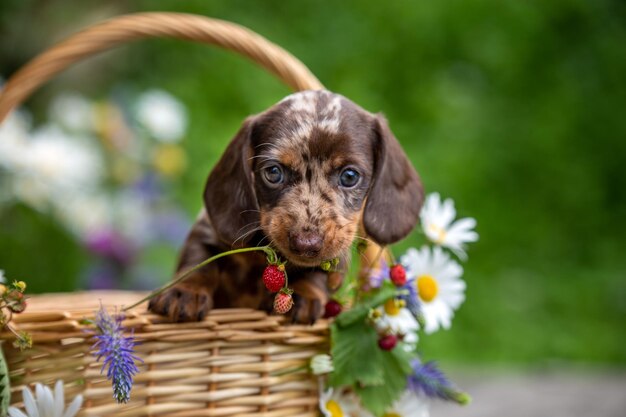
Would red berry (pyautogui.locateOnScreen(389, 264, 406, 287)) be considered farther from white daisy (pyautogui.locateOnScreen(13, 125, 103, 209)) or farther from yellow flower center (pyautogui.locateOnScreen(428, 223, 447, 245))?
white daisy (pyautogui.locateOnScreen(13, 125, 103, 209))

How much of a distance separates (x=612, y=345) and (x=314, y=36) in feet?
12.1

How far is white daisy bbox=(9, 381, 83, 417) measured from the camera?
6.97 feet

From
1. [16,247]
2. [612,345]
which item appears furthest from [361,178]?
[612,345]

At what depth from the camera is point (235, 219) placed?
99.0 inches

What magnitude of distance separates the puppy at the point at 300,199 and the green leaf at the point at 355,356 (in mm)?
114

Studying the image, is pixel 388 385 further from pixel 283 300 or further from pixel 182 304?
pixel 182 304

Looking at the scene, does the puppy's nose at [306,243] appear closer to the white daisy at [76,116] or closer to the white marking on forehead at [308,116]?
the white marking on forehead at [308,116]

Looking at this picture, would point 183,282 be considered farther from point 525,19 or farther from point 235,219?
point 525,19

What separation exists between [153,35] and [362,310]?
1340mm

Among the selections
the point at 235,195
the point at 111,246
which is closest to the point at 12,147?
the point at 111,246

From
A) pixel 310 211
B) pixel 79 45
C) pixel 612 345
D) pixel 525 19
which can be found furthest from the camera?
pixel 525 19

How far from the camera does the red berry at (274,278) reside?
7.00ft

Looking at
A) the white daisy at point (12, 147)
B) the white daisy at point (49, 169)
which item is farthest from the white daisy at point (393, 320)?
the white daisy at point (12, 147)

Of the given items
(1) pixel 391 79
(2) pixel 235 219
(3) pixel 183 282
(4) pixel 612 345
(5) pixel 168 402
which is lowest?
(5) pixel 168 402
